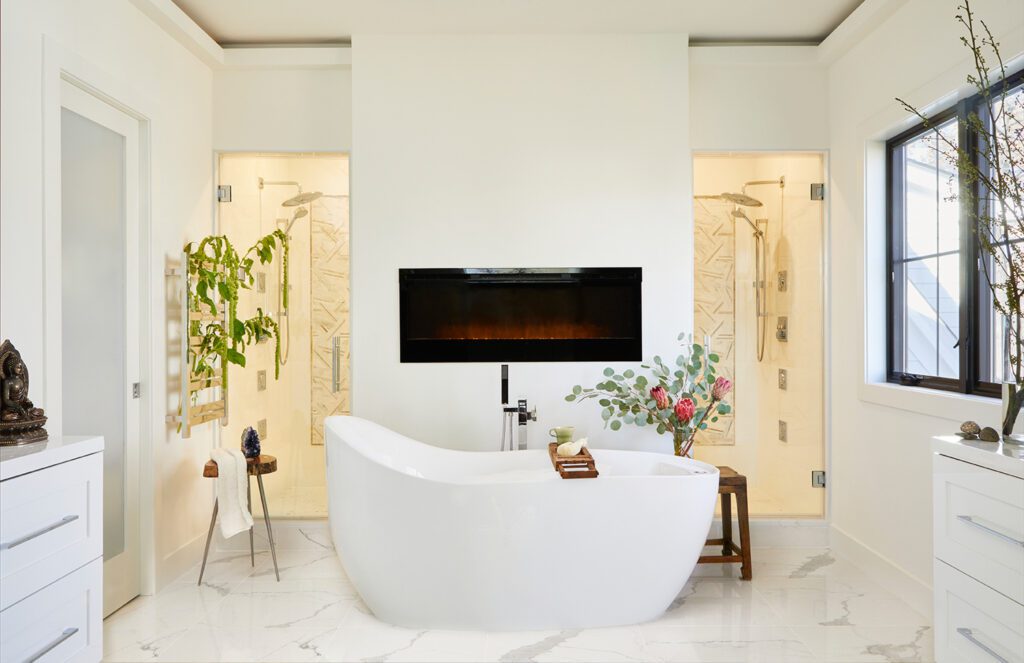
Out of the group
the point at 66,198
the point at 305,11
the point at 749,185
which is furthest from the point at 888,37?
the point at 66,198

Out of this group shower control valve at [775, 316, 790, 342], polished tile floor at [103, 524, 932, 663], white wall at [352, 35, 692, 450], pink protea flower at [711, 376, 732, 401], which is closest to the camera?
polished tile floor at [103, 524, 932, 663]

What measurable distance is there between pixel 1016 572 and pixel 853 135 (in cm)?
249

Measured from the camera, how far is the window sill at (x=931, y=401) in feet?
8.23

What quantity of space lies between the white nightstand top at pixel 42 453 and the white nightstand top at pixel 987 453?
8.04 ft

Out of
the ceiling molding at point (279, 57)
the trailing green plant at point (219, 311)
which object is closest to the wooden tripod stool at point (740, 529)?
the trailing green plant at point (219, 311)

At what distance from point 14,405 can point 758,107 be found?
143 inches

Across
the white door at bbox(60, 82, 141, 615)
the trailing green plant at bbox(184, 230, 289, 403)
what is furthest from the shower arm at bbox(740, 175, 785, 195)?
the white door at bbox(60, 82, 141, 615)

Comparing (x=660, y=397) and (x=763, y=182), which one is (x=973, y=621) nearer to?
(x=660, y=397)

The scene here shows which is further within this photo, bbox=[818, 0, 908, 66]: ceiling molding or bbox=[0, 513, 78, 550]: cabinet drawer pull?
bbox=[818, 0, 908, 66]: ceiling molding

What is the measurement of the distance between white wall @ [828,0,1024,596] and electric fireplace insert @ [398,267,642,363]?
3.51 feet

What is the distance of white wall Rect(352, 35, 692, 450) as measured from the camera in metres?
3.68

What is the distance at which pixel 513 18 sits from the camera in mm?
3473

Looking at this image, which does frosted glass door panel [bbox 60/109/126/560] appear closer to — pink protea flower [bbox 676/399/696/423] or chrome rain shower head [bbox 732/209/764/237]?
pink protea flower [bbox 676/399/696/423]

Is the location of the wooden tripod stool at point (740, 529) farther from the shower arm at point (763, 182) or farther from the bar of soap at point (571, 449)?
the shower arm at point (763, 182)
